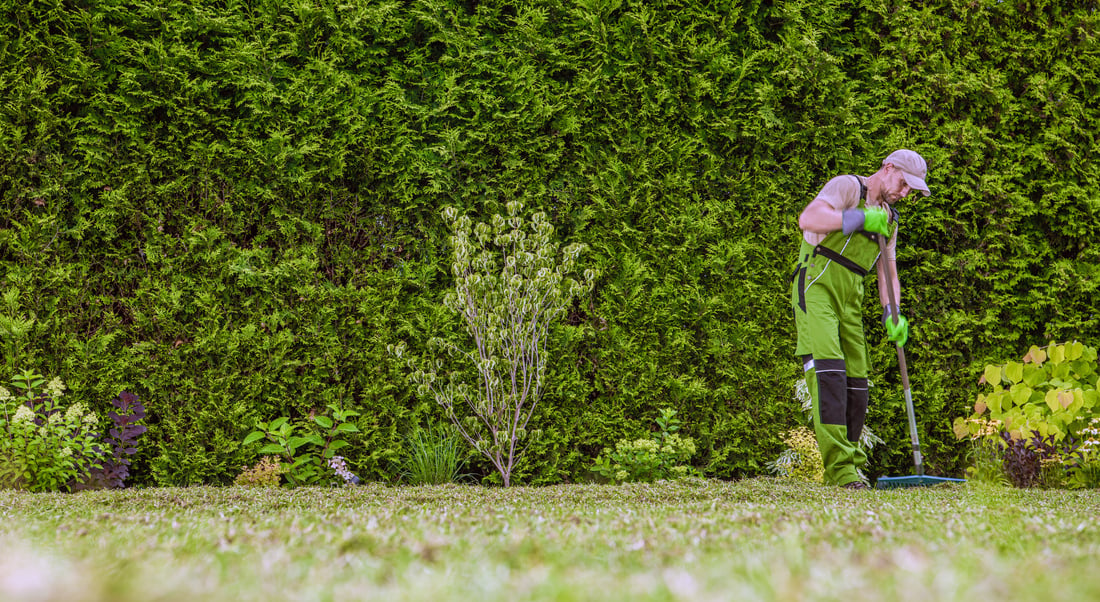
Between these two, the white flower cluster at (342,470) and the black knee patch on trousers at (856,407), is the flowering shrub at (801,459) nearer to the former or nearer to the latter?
the black knee patch on trousers at (856,407)

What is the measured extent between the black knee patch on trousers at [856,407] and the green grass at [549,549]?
132cm

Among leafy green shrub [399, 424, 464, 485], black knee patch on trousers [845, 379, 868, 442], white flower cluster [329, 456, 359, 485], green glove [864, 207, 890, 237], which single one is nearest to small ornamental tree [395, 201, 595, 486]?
leafy green shrub [399, 424, 464, 485]

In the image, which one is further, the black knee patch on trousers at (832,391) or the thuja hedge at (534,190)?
the thuja hedge at (534,190)

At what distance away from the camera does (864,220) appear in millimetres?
5008

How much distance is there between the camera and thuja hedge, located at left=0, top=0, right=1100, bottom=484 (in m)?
5.33

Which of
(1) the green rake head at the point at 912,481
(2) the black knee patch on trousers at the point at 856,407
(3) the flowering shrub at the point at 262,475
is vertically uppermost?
(2) the black knee patch on trousers at the point at 856,407

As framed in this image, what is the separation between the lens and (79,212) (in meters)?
5.35

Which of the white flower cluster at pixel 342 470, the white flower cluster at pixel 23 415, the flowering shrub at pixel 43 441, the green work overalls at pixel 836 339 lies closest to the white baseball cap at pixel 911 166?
the green work overalls at pixel 836 339

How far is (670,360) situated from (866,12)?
346cm

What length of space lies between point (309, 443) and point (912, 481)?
451 centimetres

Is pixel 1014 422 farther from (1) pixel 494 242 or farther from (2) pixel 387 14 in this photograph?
(2) pixel 387 14

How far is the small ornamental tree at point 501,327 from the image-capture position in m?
5.43

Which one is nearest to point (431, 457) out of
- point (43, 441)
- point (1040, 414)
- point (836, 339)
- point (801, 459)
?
point (43, 441)

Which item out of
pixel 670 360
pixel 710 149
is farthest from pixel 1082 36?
pixel 670 360
